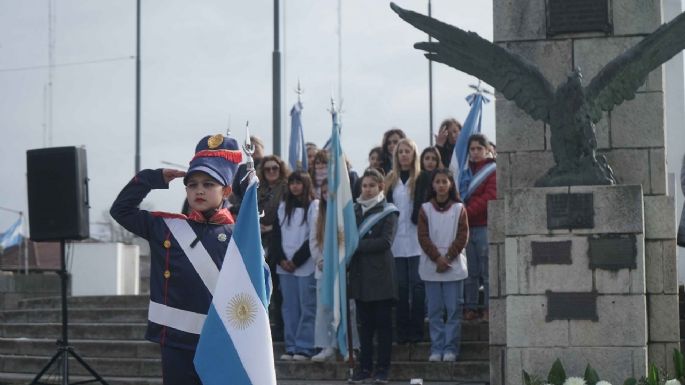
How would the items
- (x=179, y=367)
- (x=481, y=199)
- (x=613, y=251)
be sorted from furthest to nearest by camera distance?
(x=481, y=199) → (x=613, y=251) → (x=179, y=367)

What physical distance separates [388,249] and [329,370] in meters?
1.34

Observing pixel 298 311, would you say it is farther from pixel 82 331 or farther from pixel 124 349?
pixel 82 331

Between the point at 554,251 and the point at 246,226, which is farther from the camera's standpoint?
the point at 554,251

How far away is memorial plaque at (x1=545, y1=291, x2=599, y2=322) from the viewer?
371 inches

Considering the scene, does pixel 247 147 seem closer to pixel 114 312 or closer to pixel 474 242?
pixel 474 242

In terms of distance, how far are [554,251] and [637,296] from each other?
662mm

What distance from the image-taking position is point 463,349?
1223cm

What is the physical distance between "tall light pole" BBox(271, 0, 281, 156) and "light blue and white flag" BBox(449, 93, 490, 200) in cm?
555

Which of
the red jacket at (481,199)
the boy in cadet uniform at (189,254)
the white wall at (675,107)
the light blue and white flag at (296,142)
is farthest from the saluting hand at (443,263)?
the white wall at (675,107)

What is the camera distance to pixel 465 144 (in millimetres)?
13523

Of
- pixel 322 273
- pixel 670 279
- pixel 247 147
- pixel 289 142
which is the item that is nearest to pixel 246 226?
pixel 247 147

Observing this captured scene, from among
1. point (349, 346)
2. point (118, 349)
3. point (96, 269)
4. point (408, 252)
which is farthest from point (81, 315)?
point (96, 269)

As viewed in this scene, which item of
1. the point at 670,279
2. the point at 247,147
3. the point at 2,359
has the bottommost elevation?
the point at 2,359

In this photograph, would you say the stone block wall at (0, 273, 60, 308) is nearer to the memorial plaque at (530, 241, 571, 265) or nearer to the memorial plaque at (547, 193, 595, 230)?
the memorial plaque at (530, 241, 571, 265)
